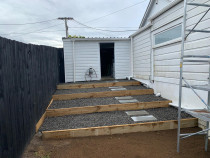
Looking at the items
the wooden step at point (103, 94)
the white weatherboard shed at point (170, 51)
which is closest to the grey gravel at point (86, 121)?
the wooden step at point (103, 94)

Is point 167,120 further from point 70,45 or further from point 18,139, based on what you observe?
point 70,45

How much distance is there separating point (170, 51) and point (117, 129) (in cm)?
294

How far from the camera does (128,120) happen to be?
3.48 metres

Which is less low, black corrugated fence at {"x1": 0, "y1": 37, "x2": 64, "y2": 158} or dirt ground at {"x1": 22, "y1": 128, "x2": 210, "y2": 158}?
black corrugated fence at {"x1": 0, "y1": 37, "x2": 64, "y2": 158}

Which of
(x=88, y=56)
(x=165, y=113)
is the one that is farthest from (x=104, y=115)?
(x=88, y=56)

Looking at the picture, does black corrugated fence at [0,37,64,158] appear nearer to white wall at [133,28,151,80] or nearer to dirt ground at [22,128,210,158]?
dirt ground at [22,128,210,158]

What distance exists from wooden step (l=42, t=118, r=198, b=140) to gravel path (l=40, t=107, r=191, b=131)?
0.18 meters

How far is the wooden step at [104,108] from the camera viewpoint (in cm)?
396

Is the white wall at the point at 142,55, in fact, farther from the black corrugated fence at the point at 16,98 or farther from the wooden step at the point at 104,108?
the black corrugated fence at the point at 16,98

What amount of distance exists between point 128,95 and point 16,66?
4.07 meters

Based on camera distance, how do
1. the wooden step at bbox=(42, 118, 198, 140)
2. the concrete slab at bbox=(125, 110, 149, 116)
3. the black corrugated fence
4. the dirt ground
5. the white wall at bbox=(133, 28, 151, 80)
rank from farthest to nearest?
1. the white wall at bbox=(133, 28, 151, 80)
2. the concrete slab at bbox=(125, 110, 149, 116)
3. the wooden step at bbox=(42, 118, 198, 140)
4. the dirt ground
5. the black corrugated fence

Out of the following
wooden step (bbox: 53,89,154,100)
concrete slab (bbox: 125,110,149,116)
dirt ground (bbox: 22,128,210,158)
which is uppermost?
wooden step (bbox: 53,89,154,100)

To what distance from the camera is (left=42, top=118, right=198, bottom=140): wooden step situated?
9.70 ft

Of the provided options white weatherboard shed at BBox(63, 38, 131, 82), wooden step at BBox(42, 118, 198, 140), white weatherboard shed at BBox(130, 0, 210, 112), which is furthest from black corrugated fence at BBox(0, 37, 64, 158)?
white weatherboard shed at BBox(63, 38, 131, 82)
